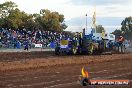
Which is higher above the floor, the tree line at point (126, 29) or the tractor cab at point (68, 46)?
the tree line at point (126, 29)

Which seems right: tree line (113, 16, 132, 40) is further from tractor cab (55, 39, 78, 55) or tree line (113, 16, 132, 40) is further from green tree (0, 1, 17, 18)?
tractor cab (55, 39, 78, 55)

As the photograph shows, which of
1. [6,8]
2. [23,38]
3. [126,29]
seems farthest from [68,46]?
[126,29]

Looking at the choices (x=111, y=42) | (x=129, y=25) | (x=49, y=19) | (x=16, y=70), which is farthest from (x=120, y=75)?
(x=129, y=25)

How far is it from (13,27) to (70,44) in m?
18.1

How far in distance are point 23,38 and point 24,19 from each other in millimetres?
12301

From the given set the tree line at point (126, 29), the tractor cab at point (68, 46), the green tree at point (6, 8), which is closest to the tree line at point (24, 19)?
the green tree at point (6, 8)

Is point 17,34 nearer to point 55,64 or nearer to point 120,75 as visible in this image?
point 55,64

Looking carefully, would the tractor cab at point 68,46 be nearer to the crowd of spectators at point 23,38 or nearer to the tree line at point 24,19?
the crowd of spectators at point 23,38

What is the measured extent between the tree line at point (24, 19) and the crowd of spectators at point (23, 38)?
3.89 meters

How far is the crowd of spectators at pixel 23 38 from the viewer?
3651 centimetres

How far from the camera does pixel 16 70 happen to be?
1830 centimetres

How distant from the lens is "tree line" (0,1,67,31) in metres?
45.8

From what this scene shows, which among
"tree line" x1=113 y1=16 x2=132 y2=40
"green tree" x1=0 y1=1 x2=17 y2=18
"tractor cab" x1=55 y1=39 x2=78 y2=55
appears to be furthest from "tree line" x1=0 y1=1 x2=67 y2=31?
"tree line" x1=113 y1=16 x2=132 y2=40

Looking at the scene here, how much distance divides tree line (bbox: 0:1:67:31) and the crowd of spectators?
3.89 m
